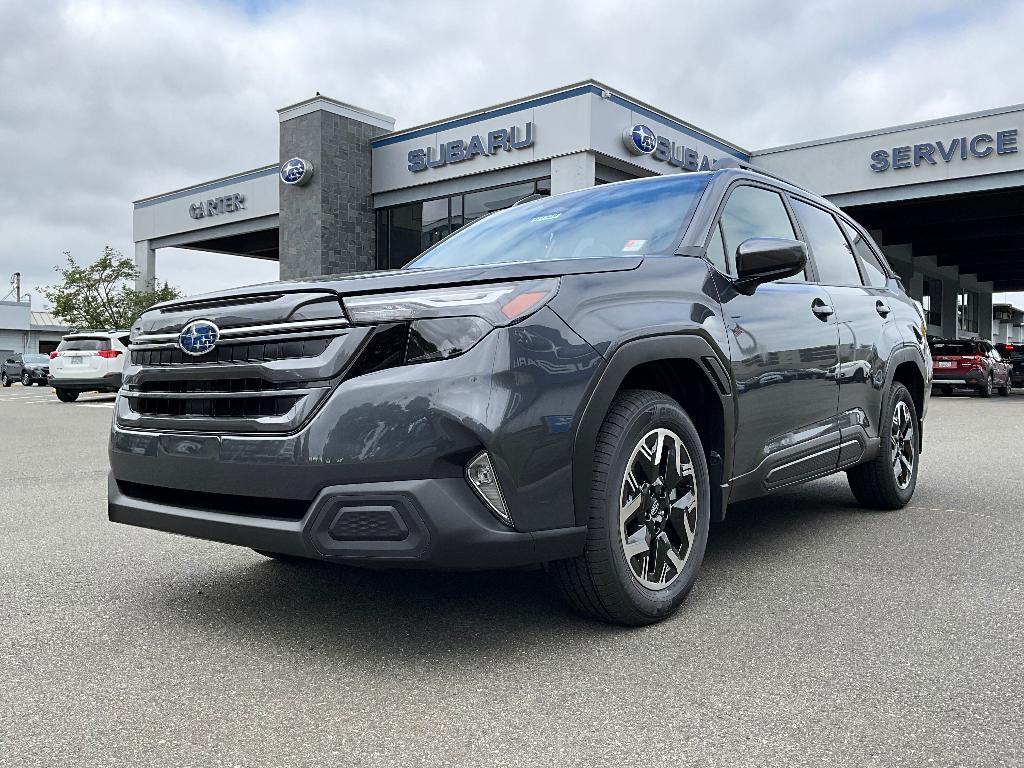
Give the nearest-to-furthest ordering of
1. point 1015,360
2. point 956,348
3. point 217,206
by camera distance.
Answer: point 956,348 < point 1015,360 < point 217,206

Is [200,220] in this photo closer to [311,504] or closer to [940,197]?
[940,197]

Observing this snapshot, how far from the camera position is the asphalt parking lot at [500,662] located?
227 centimetres

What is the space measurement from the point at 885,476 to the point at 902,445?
413 mm

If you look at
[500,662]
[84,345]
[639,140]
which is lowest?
[500,662]

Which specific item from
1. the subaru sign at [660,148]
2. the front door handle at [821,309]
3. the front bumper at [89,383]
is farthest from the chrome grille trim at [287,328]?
the subaru sign at [660,148]

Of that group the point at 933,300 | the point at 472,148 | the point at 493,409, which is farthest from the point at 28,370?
the point at 493,409

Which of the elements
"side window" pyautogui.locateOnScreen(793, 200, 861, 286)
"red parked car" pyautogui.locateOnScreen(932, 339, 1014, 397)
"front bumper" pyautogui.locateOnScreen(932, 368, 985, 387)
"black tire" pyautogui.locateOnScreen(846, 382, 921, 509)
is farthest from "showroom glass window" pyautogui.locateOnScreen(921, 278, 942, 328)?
"side window" pyautogui.locateOnScreen(793, 200, 861, 286)

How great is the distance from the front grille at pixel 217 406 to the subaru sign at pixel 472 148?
66.2 ft

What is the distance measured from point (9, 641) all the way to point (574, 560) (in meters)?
1.90

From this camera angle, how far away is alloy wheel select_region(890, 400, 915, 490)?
214 inches

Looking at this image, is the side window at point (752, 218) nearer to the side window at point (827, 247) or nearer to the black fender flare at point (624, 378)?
the side window at point (827, 247)

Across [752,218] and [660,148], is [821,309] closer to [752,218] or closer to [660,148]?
[752,218]

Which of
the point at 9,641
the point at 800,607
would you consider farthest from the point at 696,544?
the point at 9,641

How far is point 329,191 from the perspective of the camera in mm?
26234
